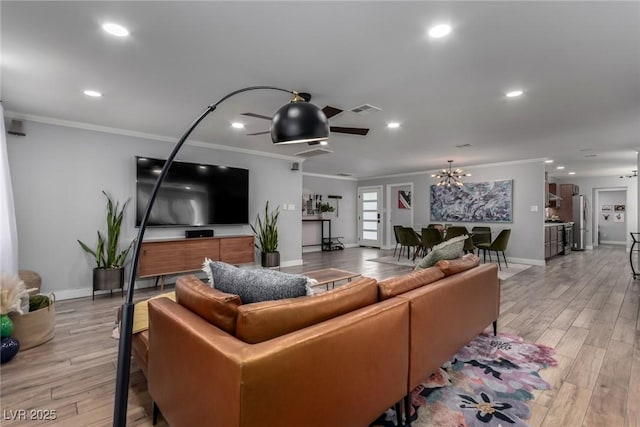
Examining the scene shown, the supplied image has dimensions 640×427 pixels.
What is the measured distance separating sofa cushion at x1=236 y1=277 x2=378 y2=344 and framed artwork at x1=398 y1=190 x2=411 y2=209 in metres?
7.78

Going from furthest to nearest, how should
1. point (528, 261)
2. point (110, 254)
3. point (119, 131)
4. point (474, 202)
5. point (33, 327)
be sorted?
point (474, 202)
point (528, 261)
point (119, 131)
point (110, 254)
point (33, 327)

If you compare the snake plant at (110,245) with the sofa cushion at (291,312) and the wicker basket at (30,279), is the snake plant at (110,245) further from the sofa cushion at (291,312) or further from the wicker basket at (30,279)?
the sofa cushion at (291,312)

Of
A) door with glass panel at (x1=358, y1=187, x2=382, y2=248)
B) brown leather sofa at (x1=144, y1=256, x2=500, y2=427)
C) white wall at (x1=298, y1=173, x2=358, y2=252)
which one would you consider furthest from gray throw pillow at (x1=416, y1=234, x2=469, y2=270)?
door with glass panel at (x1=358, y1=187, x2=382, y2=248)

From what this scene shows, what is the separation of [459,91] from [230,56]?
210 centimetres

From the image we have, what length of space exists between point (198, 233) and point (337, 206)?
5453mm

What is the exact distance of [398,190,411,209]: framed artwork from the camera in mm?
9023

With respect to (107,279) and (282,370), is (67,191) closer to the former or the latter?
(107,279)

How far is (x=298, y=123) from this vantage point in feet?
5.66

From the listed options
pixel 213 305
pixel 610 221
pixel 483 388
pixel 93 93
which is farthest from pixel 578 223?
pixel 93 93

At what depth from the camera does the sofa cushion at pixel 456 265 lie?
2275 mm

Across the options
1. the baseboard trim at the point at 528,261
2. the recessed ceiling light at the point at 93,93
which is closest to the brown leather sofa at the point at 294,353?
the recessed ceiling light at the point at 93,93

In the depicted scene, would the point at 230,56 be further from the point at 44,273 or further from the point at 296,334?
the point at 44,273

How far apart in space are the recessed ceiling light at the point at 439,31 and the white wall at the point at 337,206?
23.0 ft

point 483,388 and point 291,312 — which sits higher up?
point 291,312
